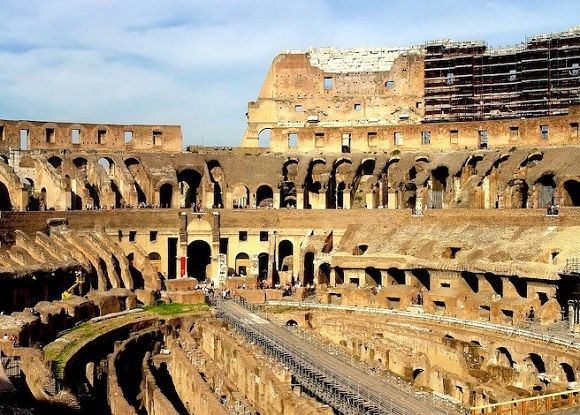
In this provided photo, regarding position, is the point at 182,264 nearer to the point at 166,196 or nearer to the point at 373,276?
the point at 166,196

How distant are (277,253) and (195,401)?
24.2 metres

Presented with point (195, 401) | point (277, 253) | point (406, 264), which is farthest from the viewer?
point (277, 253)

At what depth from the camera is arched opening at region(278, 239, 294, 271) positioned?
50.9 meters

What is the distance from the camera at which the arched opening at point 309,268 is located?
4719cm

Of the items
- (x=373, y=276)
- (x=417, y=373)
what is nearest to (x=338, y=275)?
(x=373, y=276)

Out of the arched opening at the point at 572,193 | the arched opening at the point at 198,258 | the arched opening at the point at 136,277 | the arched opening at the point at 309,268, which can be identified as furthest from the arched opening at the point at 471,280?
the arched opening at the point at 198,258

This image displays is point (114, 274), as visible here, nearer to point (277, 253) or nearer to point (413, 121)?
point (277, 253)

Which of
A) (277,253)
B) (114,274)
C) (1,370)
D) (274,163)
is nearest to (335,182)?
(274,163)

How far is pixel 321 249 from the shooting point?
4559 centimetres

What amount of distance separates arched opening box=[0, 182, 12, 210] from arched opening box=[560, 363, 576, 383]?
3273 cm

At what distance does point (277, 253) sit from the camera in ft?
160

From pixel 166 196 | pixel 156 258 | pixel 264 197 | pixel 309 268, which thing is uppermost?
pixel 166 196

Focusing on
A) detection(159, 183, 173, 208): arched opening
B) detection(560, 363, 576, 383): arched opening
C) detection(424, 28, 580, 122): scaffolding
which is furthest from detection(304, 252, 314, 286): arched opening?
detection(560, 363, 576, 383): arched opening

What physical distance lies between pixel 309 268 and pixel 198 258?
7.96 meters
